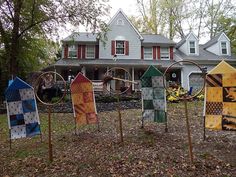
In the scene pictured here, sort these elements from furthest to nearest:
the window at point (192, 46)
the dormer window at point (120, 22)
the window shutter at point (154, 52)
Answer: the window at point (192, 46), the window shutter at point (154, 52), the dormer window at point (120, 22)

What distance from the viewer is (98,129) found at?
9.24 meters

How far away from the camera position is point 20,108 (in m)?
7.48

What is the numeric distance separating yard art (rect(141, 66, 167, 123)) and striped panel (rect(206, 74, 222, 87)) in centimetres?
150

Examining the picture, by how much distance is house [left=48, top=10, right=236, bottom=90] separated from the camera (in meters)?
24.8

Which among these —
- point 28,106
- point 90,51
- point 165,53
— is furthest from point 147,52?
point 28,106

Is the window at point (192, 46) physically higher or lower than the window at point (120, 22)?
lower

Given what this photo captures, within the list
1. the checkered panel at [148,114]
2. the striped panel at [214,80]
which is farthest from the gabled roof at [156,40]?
the striped panel at [214,80]

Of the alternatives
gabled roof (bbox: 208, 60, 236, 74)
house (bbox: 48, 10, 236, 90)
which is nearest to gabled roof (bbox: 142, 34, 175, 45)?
house (bbox: 48, 10, 236, 90)

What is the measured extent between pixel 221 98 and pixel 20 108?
17.2ft

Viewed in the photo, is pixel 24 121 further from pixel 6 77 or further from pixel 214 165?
pixel 6 77

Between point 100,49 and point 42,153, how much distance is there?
1939 centimetres

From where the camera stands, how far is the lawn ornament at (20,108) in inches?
292

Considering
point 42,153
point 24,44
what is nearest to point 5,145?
Result: point 42,153

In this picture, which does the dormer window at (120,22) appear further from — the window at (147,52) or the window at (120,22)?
the window at (147,52)
